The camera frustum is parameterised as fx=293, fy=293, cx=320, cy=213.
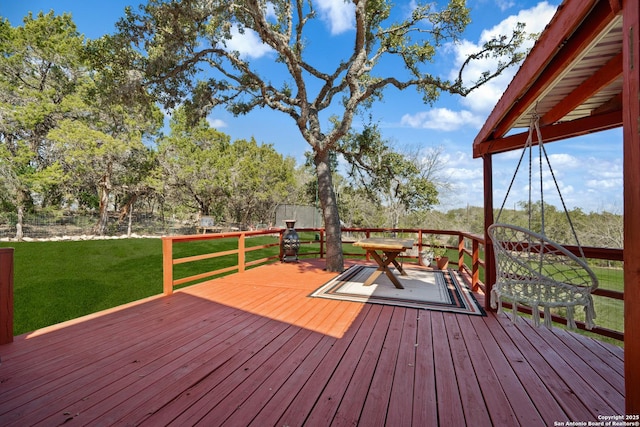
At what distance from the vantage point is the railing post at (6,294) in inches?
89.1

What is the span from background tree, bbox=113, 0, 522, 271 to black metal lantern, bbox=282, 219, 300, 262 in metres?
1.10

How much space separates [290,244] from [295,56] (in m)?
3.90

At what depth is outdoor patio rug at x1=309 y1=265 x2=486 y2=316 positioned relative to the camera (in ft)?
11.7

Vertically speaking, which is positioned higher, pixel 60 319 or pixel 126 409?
pixel 126 409

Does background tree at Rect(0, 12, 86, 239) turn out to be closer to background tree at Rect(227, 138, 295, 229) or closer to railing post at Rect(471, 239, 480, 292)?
background tree at Rect(227, 138, 295, 229)

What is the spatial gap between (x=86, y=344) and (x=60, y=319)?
3.57 m

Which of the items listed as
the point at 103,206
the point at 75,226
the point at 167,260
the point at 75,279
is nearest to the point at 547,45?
the point at 167,260

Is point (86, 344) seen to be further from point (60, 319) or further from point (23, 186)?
point (23, 186)

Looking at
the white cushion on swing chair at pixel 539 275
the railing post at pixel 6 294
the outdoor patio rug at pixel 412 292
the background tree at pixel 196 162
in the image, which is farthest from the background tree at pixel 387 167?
the background tree at pixel 196 162

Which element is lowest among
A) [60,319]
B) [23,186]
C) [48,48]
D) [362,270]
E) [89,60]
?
[60,319]

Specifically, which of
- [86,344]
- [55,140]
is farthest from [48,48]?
[86,344]

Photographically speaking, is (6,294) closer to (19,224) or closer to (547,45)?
(547,45)

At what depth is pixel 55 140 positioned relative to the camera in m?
13.3

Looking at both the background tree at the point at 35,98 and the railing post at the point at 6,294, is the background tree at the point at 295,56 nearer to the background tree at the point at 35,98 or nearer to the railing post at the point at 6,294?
the railing post at the point at 6,294
